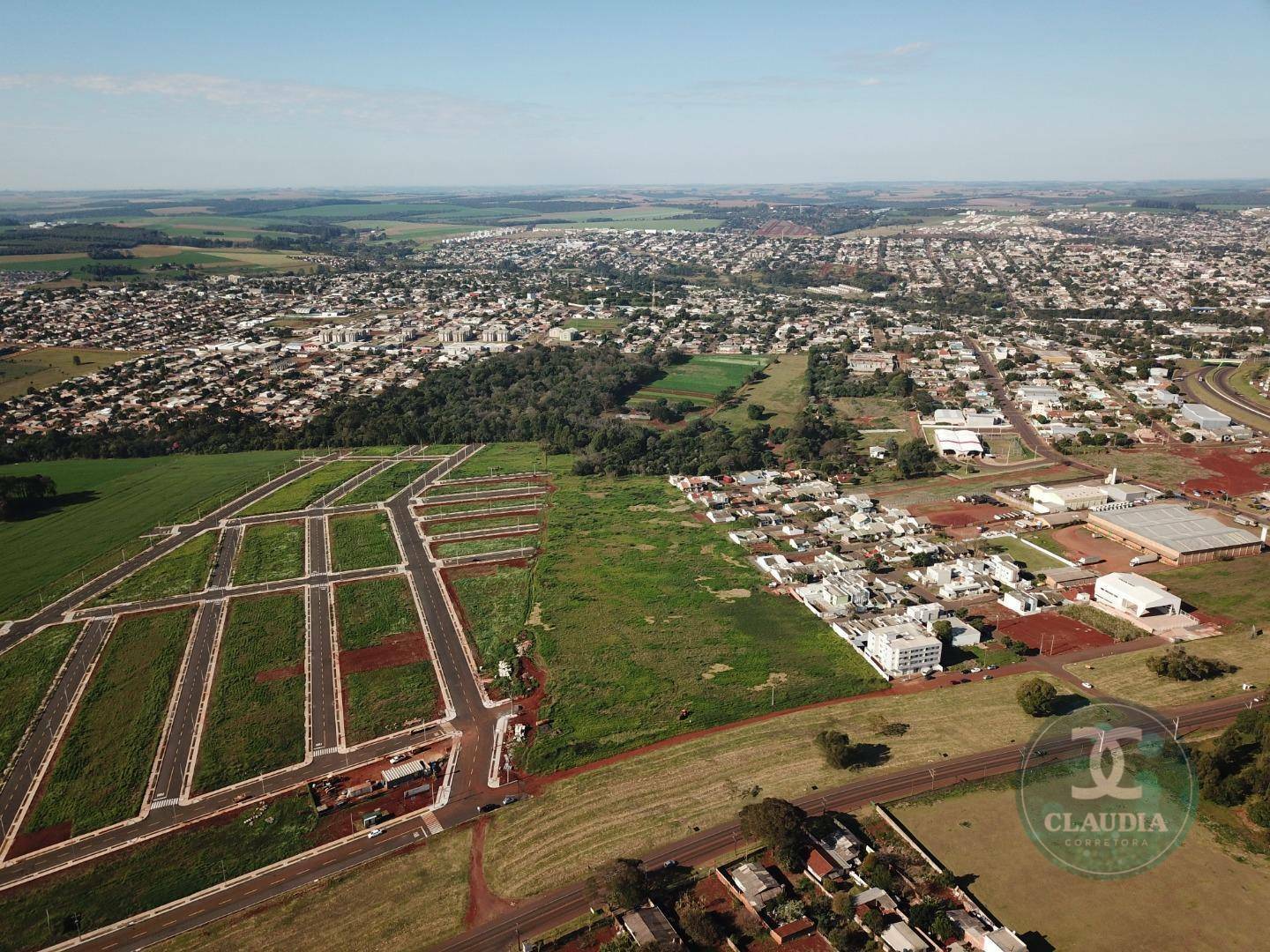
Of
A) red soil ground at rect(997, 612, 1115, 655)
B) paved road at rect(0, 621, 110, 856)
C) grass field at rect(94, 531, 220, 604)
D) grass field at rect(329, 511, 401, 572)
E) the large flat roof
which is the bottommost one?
paved road at rect(0, 621, 110, 856)

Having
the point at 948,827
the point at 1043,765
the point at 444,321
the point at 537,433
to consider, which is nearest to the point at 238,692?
the point at 948,827

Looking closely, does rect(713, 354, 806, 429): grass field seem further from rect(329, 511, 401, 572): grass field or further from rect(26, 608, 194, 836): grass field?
rect(26, 608, 194, 836): grass field

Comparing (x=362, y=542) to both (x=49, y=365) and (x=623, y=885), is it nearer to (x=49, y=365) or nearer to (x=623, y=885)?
(x=623, y=885)

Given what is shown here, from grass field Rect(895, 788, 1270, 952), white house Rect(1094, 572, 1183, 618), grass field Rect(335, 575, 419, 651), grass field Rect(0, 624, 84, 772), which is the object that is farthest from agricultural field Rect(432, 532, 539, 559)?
white house Rect(1094, 572, 1183, 618)

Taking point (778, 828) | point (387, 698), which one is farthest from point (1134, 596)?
point (387, 698)

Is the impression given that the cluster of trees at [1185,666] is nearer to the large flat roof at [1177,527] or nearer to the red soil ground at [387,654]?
the large flat roof at [1177,527]
